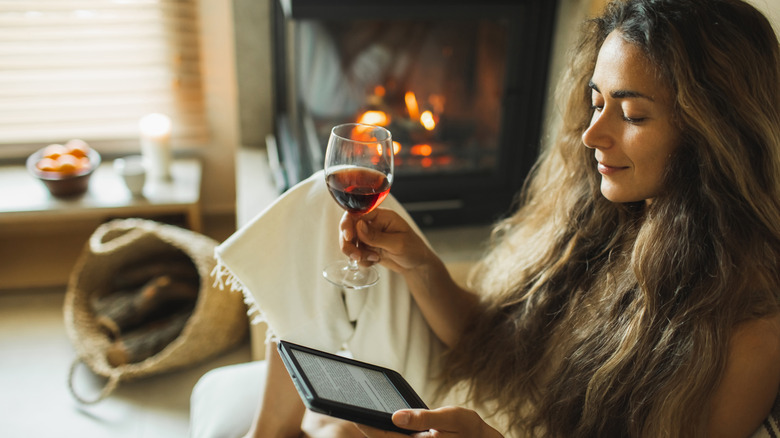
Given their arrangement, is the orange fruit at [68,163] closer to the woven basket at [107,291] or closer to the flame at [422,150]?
the woven basket at [107,291]

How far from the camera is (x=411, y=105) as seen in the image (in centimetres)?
213

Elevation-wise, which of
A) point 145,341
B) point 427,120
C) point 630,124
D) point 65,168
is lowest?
point 145,341

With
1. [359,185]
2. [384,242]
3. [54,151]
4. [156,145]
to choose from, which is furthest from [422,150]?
[54,151]

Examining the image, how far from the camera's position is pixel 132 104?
8.10 ft

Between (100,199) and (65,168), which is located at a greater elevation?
(65,168)

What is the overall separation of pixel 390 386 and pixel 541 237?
1.51 feet

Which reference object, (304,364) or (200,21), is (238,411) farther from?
(200,21)

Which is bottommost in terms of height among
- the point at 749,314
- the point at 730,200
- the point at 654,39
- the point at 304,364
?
the point at 304,364

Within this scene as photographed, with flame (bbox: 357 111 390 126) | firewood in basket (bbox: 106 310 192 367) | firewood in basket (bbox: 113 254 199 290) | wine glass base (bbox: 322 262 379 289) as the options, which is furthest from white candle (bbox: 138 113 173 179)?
wine glass base (bbox: 322 262 379 289)

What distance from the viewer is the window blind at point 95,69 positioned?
2311 millimetres

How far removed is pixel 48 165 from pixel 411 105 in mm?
1205

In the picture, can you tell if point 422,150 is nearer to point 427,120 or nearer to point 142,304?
point 427,120

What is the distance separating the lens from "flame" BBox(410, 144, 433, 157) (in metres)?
2.14

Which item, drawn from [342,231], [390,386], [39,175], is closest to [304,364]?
[390,386]
